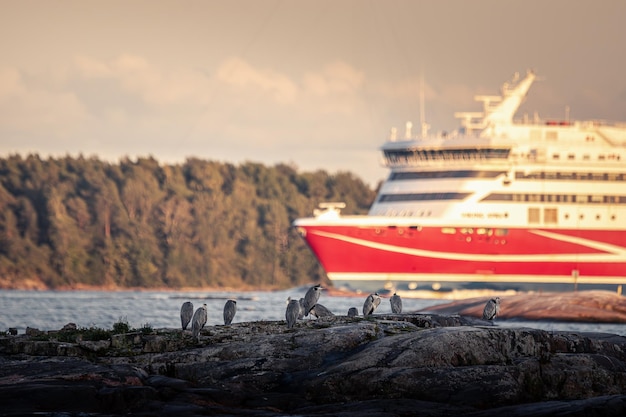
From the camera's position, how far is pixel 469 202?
242 feet

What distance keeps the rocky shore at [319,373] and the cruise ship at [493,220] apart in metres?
51.6

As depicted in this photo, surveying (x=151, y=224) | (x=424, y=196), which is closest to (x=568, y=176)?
(x=424, y=196)

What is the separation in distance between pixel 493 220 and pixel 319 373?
184ft

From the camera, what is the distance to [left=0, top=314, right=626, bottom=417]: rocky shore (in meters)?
17.4

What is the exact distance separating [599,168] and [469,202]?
26.2 ft

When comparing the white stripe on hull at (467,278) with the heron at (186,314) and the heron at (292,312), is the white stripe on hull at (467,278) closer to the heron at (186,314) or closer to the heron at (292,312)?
the heron at (186,314)

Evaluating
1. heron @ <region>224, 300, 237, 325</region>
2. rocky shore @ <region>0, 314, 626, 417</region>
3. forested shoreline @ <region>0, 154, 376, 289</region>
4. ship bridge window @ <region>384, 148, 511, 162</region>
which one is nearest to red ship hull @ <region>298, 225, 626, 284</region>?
ship bridge window @ <region>384, 148, 511, 162</region>

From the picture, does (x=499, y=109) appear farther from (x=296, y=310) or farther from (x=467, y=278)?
(x=296, y=310)

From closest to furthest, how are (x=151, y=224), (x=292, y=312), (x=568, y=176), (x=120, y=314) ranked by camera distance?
1. (x=292, y=312)
2. (x=120, y=314)
3. (x=568, y=176)
4. (x=151, y=224)

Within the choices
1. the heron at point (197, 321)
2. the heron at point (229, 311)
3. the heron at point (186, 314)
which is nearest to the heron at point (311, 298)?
the heron at point (229, 311)

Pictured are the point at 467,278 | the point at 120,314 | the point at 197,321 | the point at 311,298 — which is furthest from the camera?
the point at 467,278

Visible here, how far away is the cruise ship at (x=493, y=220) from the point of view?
7300 centimetres

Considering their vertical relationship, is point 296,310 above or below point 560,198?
below

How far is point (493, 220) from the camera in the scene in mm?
74000
